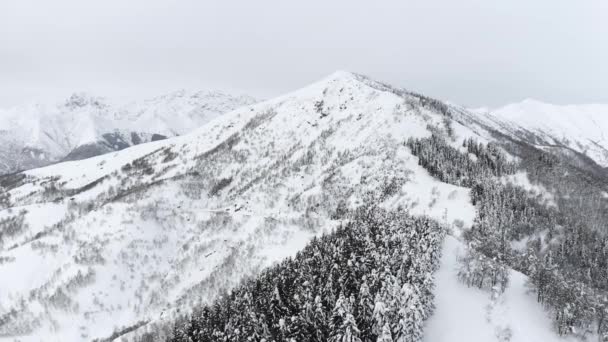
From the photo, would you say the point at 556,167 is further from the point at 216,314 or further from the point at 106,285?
the point at 106,285

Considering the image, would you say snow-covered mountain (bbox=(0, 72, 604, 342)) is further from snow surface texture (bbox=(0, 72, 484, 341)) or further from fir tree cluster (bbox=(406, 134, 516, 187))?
fir tree cluster (bbox=(406, 134, 516, 187))

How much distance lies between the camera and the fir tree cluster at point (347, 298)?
161ft

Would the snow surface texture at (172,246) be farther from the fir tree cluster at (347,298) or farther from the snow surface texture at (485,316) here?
the snow surface texture at (485,316)

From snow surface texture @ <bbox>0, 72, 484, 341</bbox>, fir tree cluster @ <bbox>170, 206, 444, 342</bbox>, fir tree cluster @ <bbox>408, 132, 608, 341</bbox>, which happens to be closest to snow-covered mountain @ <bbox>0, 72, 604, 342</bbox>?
snow surface texture @ <bbox>0, 72, 484, 341</bbox>

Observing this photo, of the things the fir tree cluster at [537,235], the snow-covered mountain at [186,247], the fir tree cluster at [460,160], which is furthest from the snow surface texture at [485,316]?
the fir tree cluster at [460,160]

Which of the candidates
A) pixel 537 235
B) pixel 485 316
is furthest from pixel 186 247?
pixel 537 235

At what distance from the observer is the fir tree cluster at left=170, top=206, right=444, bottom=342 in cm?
4912

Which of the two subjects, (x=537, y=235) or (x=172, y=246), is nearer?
(x=537, y=235)

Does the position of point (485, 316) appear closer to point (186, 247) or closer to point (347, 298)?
point (347, 298)

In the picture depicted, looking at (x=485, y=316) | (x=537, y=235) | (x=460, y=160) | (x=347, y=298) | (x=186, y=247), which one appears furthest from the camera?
(x=460, y=160)

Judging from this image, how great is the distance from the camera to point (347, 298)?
55281 millimetres

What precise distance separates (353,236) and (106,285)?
79.6 metres

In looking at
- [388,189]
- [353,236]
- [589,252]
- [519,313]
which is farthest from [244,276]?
[589,252]

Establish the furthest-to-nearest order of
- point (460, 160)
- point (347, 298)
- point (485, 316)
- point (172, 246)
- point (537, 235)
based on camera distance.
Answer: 1. point (460, 160)
2. point (172, 246)
3. point (537, 235)
4. point (485, 316)
5. point (347, 298)
